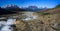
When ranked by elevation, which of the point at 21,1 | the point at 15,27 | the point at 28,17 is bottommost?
the point at 15,27

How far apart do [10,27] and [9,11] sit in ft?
1.03

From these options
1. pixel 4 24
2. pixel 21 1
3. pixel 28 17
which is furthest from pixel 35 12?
pixel 4 24

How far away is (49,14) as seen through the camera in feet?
7.01

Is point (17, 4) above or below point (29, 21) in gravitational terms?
above

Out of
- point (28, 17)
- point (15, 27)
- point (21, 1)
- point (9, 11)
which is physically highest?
point (21, 1)

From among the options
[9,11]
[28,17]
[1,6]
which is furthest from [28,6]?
[1,6]

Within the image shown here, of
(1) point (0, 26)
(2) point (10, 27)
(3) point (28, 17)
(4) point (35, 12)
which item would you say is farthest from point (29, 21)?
(1) point (0, 26)

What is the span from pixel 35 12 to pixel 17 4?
382 mm

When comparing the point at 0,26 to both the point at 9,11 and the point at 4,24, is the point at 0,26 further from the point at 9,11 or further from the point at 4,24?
the point at 9,11

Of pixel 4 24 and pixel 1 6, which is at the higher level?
pixel 1 6

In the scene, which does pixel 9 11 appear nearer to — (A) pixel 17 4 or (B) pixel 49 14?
(A) pixel 17 4

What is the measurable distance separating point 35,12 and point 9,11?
500 millimetres

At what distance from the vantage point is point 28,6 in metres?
2.16

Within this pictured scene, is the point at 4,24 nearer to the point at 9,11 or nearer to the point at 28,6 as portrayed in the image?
the point at 9,11
